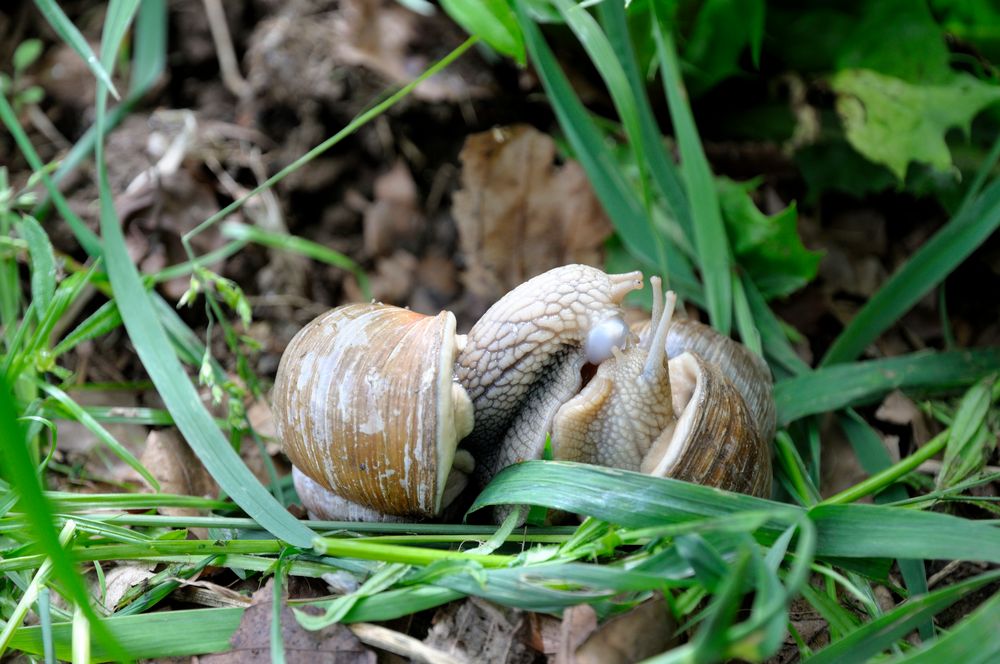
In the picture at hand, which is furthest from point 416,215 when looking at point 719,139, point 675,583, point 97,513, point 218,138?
point 675,583

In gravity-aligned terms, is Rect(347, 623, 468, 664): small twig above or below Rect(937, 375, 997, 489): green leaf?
A: above

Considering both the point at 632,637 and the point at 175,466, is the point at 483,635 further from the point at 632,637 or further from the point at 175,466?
the point at 175,466

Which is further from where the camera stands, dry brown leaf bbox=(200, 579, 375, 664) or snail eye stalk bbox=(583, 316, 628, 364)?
snail eye stalk bbox=(583, 316, 628, 364)

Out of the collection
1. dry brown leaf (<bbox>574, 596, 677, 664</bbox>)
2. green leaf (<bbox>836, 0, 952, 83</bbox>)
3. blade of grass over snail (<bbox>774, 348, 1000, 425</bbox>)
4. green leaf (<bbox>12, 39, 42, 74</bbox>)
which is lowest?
blade of grass over snail (<bbox>774, 348, 1000, 425</bbox>)

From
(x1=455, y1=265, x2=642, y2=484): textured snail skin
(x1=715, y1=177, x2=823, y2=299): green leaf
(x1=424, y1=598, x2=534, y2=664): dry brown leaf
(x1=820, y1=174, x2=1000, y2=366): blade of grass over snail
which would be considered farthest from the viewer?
(x1=715, y1=177, x2=823, y2=299): green leaf

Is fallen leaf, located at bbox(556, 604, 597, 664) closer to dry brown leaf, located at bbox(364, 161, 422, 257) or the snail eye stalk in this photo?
the snail eye stalk

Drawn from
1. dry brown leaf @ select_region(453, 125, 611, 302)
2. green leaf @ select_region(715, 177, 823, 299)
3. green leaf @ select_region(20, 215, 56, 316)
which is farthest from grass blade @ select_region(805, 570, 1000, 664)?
green leaf @ select_region(20, 215, 56, 316)
